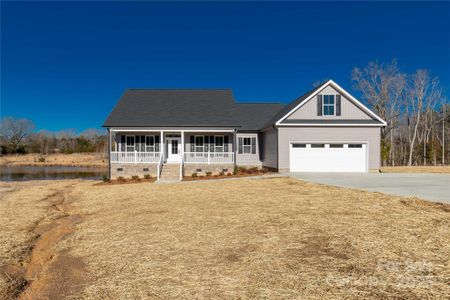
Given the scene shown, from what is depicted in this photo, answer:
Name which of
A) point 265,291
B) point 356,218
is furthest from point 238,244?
point 356,218

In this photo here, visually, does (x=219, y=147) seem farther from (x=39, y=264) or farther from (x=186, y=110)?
(x=39, y=264)

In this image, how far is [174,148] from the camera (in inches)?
894

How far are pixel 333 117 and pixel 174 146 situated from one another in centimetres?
1208

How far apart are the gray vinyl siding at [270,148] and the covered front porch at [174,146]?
2.80 metres

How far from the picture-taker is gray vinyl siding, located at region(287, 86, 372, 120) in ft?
68.0

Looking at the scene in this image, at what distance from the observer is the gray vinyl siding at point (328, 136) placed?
20312 millimetres

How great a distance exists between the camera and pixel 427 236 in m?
5.41

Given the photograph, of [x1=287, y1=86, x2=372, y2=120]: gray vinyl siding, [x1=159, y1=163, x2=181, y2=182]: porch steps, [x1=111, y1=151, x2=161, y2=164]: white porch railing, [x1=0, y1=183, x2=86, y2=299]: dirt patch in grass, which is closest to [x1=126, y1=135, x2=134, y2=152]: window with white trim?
[x1=111, y1=151, x2=161, y2=164]: white porch railing

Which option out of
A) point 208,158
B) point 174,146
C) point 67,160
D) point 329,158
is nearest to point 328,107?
point 329,158

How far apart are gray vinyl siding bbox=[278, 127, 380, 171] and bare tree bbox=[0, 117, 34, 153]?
71.8 metres

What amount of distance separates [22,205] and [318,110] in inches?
711

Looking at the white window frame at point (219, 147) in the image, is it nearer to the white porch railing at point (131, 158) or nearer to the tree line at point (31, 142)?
the white porch railing at point (131, 158)

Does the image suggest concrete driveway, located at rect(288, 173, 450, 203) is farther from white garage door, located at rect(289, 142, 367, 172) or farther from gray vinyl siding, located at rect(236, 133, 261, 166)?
gray vinyl siding, located at rect(236, 133, 261, 166)

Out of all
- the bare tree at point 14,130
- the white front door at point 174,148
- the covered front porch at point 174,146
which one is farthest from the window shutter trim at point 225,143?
the bare tree at point 14,130
